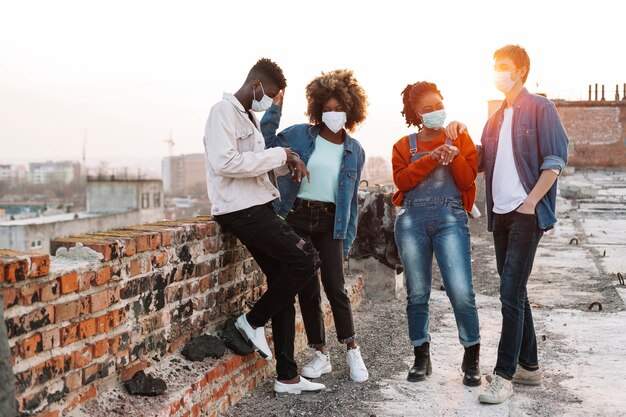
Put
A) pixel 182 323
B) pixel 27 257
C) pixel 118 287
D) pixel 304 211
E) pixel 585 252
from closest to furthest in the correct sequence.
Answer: pixel 27 257
pixel 118 287
pixel 182 323
pixel 304 211
pixel 585 252

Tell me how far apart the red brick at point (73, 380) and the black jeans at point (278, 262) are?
4.00 feet

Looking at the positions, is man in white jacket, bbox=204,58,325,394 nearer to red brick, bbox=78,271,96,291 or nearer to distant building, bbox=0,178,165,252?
red brick, bbox=78,271,96,291

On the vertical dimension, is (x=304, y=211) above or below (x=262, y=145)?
below

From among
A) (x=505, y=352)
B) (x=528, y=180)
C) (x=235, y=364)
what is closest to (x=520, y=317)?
(x=505, y=352)

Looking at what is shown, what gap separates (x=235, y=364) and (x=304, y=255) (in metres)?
0.75

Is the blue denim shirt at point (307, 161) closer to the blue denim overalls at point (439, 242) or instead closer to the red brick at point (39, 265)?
the blue denim overalls at point (439, 242)

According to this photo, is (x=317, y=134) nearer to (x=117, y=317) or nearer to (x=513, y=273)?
(x=513, y=273)

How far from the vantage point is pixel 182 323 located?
12.3 feet

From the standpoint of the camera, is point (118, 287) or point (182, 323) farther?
point (182, 323)

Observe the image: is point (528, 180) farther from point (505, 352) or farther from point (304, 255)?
point (304, 255)

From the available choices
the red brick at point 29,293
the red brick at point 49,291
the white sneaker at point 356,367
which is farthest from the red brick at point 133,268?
the white sneaker at point 356,367

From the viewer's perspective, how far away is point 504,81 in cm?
393

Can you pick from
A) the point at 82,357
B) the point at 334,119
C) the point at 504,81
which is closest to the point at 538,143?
the point at 504,81

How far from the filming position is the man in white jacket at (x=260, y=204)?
366cm
